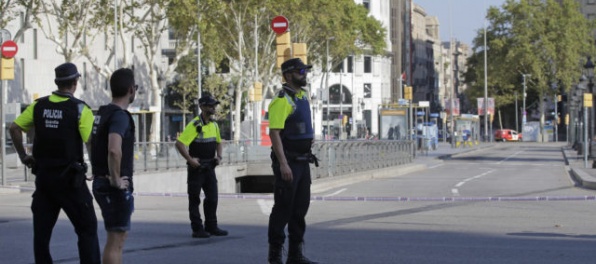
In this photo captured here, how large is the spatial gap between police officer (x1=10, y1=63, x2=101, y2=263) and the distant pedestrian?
392 mm

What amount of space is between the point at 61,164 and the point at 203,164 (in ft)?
16.2

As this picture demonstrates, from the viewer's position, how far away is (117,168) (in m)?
8.66

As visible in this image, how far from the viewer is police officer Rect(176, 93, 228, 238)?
14047 mm

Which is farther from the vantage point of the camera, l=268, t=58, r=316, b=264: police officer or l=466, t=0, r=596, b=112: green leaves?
l=466, t=0, r=596, b=112: green leaves

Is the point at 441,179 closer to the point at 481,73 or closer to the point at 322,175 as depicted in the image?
the point at 322,175

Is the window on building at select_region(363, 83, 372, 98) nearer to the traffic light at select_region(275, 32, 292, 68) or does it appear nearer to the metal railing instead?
the metal railing

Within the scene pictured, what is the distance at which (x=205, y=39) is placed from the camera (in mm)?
71188

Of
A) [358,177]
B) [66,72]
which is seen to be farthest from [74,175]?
[358,177]

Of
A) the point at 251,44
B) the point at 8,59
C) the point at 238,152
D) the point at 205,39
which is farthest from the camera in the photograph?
the point at 251,44

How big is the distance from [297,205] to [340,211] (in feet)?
28.5

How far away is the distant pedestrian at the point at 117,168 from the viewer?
8.64 meters

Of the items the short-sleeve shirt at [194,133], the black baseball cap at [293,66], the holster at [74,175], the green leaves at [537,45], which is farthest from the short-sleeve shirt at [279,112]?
the green leaves at [537,45]

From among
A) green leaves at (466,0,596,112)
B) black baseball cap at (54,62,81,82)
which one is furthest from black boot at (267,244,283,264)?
green leaves at (466,0,596,112)

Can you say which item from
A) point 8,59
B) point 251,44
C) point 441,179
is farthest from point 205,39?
point 8,59
